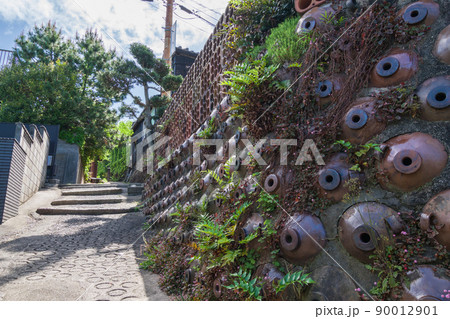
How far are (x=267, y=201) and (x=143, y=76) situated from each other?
1229 cm

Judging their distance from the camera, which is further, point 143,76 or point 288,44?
point 143,76

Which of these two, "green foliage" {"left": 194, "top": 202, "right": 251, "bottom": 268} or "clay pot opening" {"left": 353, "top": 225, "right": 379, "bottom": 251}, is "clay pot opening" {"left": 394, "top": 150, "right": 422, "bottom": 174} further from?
"green foliage" {"left": 194, "top": 202, "right": 251, "bottom": 268}

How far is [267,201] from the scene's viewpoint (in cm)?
262

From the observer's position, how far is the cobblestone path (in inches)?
113

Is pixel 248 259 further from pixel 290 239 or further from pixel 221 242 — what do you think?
pixel 290 239

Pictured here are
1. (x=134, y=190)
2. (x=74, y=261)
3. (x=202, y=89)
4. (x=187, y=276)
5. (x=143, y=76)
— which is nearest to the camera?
(x=187, y=276)

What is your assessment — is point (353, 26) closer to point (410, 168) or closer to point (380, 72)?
point (380, 72)

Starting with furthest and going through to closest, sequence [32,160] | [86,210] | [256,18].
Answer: [32,160] → [86,210] → [256,18]

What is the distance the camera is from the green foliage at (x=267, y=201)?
2.59 meters

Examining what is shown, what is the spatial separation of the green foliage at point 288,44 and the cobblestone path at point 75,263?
2.87 metres

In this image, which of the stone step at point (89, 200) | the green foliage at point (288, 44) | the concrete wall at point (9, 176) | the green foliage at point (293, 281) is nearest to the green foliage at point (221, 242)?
the green foliage at point (293, 281)

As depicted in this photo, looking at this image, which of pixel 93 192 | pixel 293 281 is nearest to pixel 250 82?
pixel 293 281

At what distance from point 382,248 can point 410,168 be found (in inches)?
22.6
